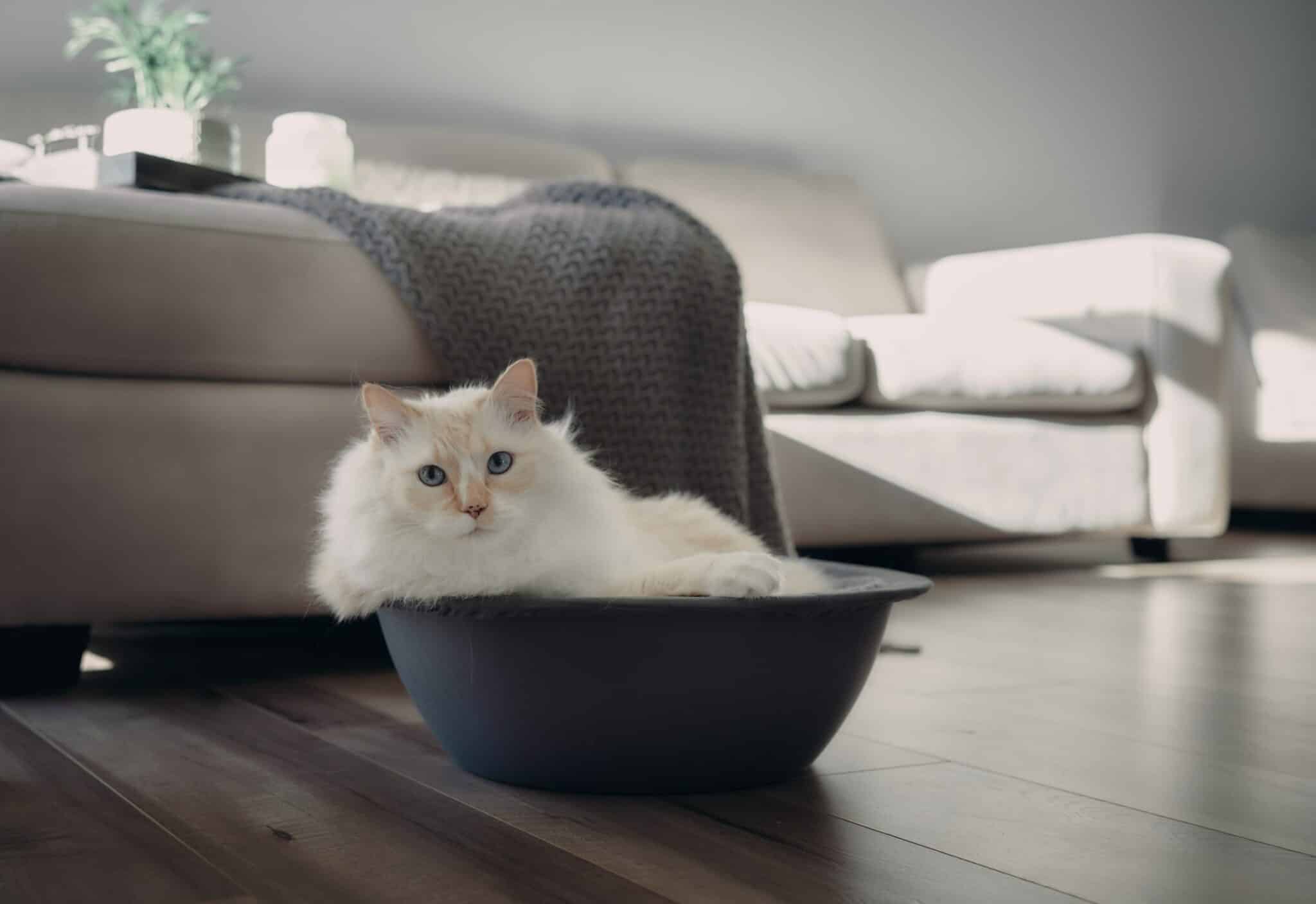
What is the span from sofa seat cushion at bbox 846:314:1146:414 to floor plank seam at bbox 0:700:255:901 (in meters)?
1.61

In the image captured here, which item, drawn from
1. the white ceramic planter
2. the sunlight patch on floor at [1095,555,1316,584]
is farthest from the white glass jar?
the sunlight patch on floor at [1095,555,1316,584]

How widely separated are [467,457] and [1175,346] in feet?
6.95

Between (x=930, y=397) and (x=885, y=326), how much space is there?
0.57 feet

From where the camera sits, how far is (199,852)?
0.85 meters

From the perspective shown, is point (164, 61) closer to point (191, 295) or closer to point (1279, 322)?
point (191, 295)

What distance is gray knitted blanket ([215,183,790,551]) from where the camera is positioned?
1525 millimetres

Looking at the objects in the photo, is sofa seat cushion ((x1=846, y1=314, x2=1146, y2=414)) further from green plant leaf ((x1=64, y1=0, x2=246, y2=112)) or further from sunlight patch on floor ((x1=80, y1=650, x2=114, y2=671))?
sunlight patch on floor ((x1=80, y1=650, x2=114, y2=671))

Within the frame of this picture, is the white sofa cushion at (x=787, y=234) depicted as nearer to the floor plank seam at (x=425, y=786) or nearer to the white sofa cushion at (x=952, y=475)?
the white sofa cushion at (x=952, y=475)

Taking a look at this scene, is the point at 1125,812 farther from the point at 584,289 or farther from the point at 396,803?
the point at 584,289

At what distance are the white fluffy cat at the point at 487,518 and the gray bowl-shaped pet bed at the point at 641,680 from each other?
28 mm

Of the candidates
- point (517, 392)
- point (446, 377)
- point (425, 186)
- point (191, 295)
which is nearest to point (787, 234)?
point (425, 186)

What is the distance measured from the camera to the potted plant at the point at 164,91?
191cm

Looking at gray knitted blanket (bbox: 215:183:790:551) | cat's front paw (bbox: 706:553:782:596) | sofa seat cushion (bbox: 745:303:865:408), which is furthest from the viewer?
sofa seat cushion (bbox: 745:303:865:408)

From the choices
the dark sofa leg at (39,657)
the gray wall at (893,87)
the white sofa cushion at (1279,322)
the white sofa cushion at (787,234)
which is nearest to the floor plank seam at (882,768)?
the dark sofa leg at (39,657)
